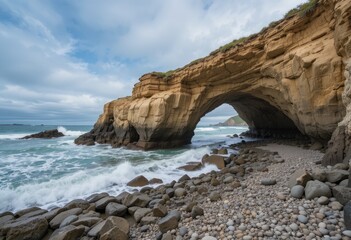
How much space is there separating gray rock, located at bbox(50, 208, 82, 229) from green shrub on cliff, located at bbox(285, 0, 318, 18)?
12437 mm

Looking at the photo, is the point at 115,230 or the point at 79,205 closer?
the point at 115,230

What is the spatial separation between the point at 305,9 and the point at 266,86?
16.1 ft

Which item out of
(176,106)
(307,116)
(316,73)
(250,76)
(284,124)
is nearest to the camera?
(316,73)

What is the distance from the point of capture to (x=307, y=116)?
966cm

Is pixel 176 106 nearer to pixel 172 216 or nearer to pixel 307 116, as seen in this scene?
pixel 307 116

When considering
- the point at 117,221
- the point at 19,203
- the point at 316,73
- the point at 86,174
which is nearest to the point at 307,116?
the point at 316,73

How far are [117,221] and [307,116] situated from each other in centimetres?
1016

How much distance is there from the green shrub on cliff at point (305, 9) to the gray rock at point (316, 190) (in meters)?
8.84

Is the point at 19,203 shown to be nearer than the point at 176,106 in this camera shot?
Yes

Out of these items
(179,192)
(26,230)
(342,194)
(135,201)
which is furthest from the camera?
(179,192)

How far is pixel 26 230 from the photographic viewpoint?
4.29m

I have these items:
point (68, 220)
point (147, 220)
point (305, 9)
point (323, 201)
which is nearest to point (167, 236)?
point (147, 220)

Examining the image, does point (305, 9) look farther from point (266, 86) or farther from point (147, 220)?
point (147, 220)

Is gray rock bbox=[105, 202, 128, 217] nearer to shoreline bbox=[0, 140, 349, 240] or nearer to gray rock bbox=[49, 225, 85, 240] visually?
shoreline bbox=[0, 140, 349, 240]
